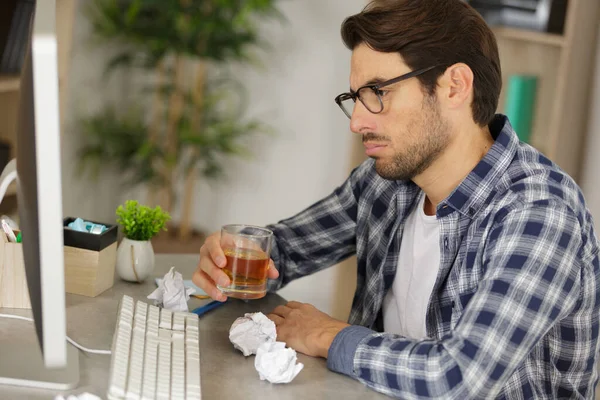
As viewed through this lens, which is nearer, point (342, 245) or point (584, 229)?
point (584, 229)

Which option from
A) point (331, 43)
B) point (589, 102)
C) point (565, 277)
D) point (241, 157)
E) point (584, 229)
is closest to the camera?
point (565, 277)

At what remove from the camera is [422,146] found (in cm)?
157

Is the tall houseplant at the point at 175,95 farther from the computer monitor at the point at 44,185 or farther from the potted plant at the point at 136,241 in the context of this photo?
the computer monitor at the point at 44,185

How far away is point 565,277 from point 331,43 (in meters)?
2.52

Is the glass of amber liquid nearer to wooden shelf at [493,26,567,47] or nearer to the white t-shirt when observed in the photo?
the white t-shirt

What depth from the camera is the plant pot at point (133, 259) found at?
1676mm

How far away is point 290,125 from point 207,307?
232 centimetres

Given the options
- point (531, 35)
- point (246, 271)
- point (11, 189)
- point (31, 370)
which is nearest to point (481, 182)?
point (246, 271)

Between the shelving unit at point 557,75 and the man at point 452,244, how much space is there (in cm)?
168

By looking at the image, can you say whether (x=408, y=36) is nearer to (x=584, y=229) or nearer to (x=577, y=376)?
(x=584, y=229)

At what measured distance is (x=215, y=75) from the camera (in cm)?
390

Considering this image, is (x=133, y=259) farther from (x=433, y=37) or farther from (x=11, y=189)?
(x=11, y=189)

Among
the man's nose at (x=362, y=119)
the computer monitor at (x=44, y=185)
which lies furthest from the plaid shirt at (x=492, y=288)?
the computer monitor at (x=44, y=185)

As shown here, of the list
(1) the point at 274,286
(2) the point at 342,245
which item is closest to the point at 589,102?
(2) the point at 342,245
